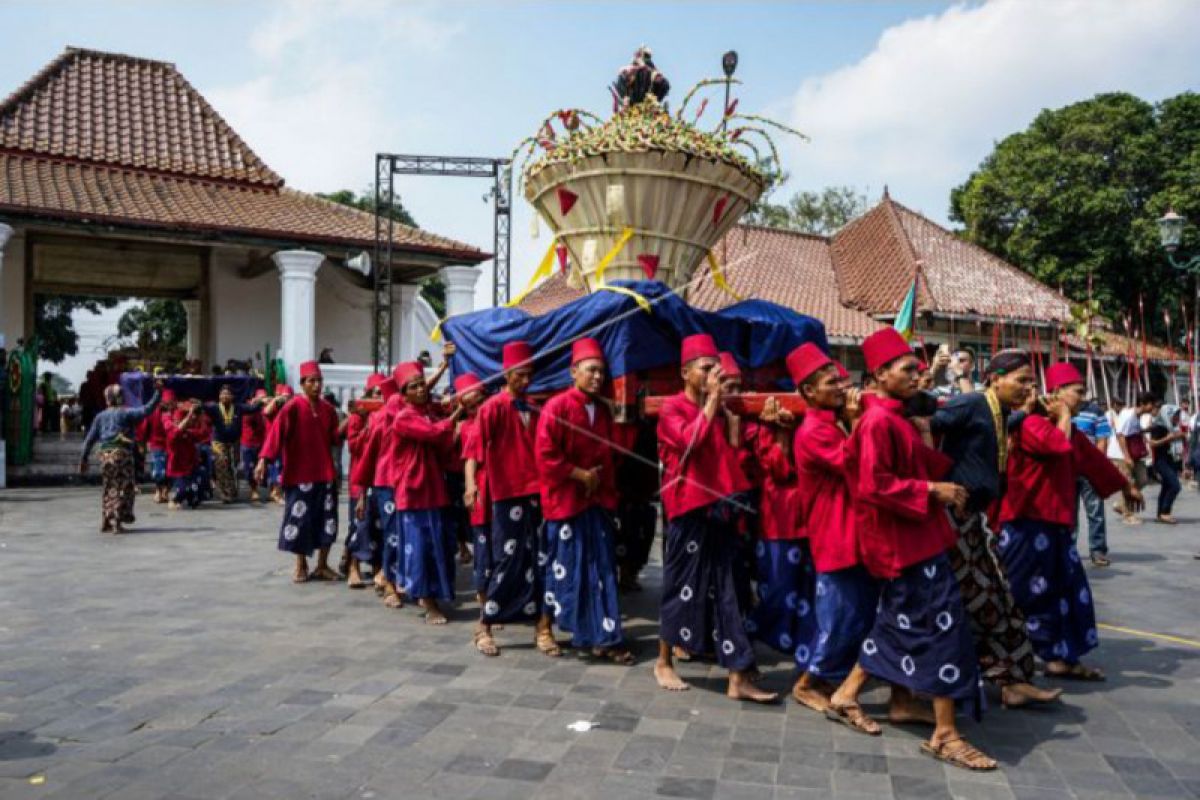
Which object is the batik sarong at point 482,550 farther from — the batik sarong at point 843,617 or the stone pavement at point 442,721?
the batik sarong at point 843,617

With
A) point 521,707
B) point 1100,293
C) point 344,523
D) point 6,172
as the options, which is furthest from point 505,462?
point 1100,293

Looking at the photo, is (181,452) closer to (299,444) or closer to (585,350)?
(299,444)

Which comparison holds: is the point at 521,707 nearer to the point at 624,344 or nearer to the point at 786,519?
the point at 786,519

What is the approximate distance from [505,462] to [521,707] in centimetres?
167

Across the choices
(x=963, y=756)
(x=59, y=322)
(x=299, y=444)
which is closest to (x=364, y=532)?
(x=299, y=444)

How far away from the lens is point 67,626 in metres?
5.99

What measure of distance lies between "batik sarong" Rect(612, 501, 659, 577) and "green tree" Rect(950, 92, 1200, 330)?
75.8ft

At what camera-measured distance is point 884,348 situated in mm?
4164

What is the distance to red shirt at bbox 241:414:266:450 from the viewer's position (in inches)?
550

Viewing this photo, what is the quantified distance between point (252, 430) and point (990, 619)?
38.8 feet

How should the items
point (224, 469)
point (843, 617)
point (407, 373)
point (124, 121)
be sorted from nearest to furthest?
point (843, 617), point (407, 373), point (224, 469), point (124, 121)

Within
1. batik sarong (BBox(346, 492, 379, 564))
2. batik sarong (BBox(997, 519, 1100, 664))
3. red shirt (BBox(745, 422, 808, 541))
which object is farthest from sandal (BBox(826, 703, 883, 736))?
batik sarong (BBox(346, 492, 379, 564))

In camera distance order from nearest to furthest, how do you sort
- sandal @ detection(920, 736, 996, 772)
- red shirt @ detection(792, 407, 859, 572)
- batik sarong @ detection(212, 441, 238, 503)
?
1. sandal @ detection(920, 736, 996, 772)
2. red shirt @ detection(792, 407, 859, 572)
3. batik sarong @ detection(212, 441, 238, 503)

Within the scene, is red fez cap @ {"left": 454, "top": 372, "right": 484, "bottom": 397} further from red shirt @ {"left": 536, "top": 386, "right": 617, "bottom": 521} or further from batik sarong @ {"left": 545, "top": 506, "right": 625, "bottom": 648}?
batik sarong @ {"left": 545, "top": 506, "right": 625, "bottom": 648}
